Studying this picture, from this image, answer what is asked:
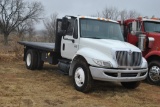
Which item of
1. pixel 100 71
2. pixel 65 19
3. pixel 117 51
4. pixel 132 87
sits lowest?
pixel 132 87

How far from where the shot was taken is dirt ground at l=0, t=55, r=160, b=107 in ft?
23.6

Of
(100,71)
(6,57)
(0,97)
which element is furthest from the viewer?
(6,57)

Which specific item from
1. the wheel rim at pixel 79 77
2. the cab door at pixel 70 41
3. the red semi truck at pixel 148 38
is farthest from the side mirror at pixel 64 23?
the red semi truck at pixel 148 38

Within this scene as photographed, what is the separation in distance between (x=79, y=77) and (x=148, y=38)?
358 centimetres

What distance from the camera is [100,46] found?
27.6 ft

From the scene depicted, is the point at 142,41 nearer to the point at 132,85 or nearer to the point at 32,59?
the point at 132,85

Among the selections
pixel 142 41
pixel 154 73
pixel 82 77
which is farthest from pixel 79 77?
pixel 142 41

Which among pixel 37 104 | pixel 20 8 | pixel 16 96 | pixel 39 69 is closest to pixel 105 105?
pixel 37 104

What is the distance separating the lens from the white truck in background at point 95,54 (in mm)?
8117

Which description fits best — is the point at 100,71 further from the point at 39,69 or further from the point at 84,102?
the point at 39,69

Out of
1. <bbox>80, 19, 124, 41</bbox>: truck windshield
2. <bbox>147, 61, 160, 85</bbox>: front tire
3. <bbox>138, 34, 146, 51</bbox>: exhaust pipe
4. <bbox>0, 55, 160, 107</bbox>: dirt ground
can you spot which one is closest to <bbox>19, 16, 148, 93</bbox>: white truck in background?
<bbox>80, 19, 124, 41</bbox>: truck windshield

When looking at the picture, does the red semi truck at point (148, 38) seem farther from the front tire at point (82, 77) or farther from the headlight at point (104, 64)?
the front tire at point (82, 77)

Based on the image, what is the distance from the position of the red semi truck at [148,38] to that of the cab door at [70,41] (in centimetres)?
263

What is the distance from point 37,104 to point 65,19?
11.0ft
